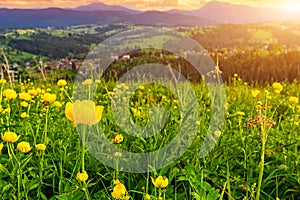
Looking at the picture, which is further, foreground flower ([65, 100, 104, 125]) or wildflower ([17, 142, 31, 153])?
wildflower ([17, 142, 31, 153])

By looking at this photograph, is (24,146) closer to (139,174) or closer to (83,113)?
(83,113)

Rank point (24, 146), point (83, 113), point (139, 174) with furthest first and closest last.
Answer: point (139, 174) → point (24, 146) → point (83, 113)

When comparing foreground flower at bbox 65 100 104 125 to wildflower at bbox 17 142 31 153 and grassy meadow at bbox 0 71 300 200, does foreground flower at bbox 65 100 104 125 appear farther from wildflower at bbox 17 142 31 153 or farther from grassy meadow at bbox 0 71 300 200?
wildflower at bbox 17 142 31 153

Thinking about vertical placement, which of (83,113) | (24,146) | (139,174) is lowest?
(139,174)

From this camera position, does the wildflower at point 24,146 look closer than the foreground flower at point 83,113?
No

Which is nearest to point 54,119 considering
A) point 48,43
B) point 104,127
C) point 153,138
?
point 104,127

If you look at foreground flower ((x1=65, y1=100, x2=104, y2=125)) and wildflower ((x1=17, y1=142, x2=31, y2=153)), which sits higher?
foreground flower ((x1=65, y1=100, x2=104, y2=125))

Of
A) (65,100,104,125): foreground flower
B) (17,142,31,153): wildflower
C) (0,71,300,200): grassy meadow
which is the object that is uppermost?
(65,100,104,125): foreground flower

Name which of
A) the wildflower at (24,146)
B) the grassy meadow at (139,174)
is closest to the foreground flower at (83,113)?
the grassy meadow at (139,174)

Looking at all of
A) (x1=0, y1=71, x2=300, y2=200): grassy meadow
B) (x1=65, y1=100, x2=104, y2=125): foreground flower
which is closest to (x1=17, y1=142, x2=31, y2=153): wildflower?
(x1=0, y1=71, x2=300, y2=200): grassy meadow

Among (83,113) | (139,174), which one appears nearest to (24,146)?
(83,113)

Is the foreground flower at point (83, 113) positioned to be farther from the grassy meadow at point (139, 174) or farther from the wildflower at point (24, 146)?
the wildflower at point (24, 146)

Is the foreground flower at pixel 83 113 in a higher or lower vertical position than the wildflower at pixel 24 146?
higher

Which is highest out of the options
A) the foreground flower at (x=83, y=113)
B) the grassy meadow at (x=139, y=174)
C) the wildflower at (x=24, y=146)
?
the foreground flower at (x=83, y=113)
